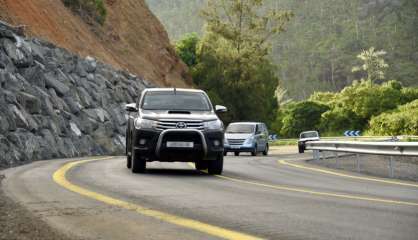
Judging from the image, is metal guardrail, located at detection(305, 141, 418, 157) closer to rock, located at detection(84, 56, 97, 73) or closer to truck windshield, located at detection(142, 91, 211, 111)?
truck windshield, located at detection(142, 91, 211, 111)

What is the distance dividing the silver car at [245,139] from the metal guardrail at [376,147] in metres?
9.01

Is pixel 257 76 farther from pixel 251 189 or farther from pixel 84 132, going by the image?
pixel 251 189

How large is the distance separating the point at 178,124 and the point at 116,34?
37.3 metres

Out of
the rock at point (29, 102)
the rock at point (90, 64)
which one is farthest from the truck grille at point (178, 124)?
the rock at point (90, 64)

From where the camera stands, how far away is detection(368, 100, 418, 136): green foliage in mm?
66875

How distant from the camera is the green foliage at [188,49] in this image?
68750mm

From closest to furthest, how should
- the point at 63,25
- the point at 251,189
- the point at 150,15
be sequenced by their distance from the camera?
the point at 251,189 → the point at 63,25 → the point at 150,15

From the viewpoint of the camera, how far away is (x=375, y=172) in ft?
57.4

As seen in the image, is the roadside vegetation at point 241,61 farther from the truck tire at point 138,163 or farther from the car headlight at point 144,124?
the car headlight at point 144,124

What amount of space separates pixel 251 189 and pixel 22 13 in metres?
28.1

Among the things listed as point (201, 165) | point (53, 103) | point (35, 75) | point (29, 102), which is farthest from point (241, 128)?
point (201, 165)

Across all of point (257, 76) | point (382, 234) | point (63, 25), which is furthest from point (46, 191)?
point (257, 76)

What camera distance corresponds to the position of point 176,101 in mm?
15977

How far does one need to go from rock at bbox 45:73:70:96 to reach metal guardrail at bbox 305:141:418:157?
12.9 metres
